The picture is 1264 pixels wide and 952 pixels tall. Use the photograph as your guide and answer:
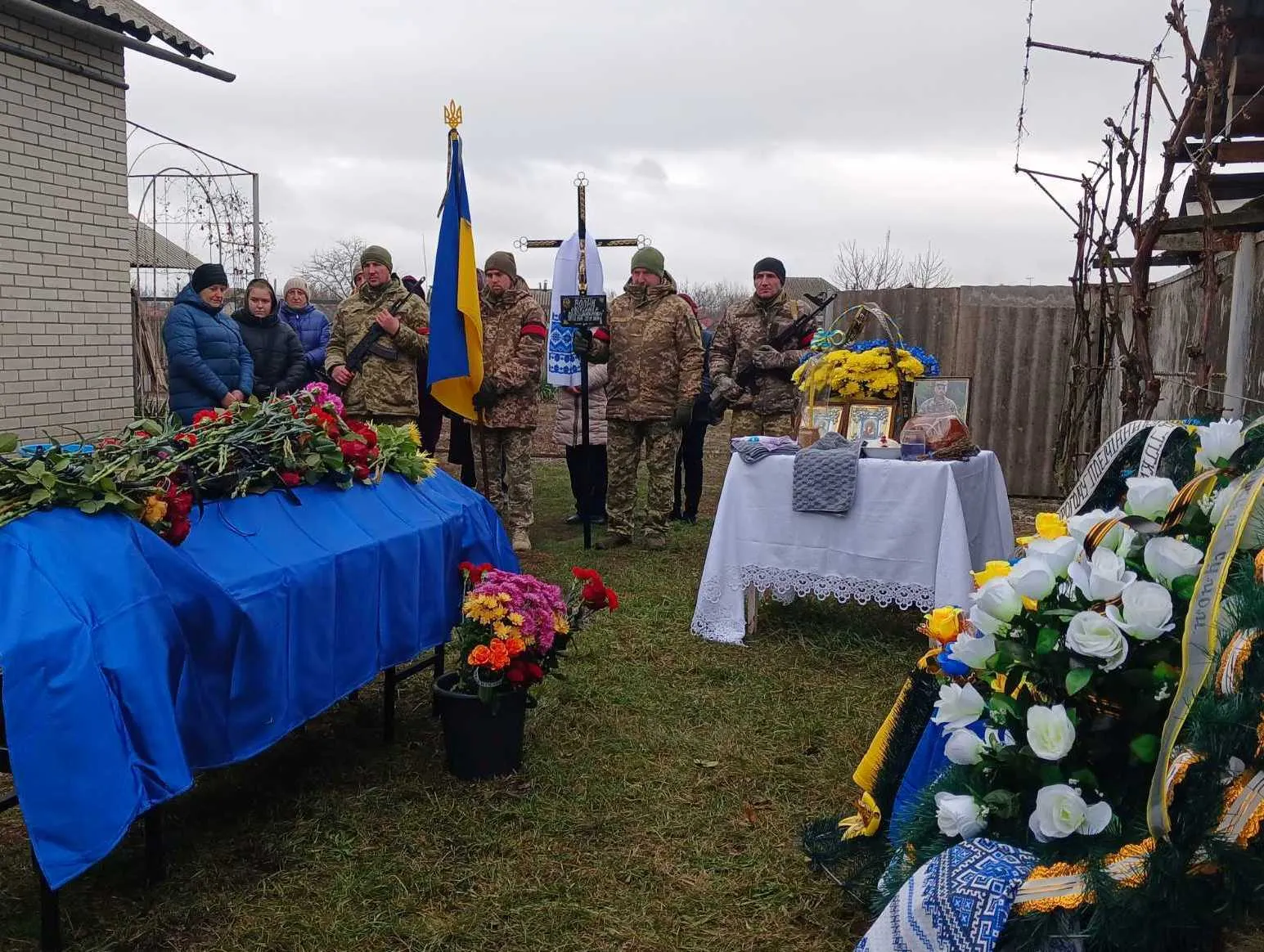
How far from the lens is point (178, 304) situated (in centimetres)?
651

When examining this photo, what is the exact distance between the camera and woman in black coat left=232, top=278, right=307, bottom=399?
721cm

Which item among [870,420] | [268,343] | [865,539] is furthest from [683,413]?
[268,343]

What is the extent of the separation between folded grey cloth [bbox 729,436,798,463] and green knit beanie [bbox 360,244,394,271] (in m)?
3.14

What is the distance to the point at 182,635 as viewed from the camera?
253 cm

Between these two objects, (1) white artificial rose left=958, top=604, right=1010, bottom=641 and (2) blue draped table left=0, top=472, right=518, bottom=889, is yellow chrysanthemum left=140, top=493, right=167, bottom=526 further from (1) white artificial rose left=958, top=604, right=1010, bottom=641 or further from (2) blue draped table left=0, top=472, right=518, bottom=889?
(1) white artificial rose left=958, top=604, right=1010, bottom=641

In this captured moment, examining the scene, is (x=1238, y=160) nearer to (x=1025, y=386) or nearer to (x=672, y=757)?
(x=672, y=757)

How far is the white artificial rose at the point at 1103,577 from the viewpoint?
6.59 feet

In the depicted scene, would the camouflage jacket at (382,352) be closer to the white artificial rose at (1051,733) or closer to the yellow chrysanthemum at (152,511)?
the yellow chrysanthemum at (152,511)

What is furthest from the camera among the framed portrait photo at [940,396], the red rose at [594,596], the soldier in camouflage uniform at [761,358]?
the soldier in camouflage uniform at [761,358]

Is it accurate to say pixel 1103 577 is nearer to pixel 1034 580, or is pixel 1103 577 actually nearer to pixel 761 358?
pixel 1034 580

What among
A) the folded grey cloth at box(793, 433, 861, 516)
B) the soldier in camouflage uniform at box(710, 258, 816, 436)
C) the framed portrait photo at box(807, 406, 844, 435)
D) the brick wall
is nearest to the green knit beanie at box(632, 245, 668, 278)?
the soldier in camouflage uniform at box(710, 258, 816, 436)

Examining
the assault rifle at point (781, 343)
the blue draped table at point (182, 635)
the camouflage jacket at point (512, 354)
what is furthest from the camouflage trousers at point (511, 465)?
the blue draped table at point (182, 635)

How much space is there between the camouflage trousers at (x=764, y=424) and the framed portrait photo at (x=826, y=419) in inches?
49.4

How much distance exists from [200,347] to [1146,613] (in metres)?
6.10
